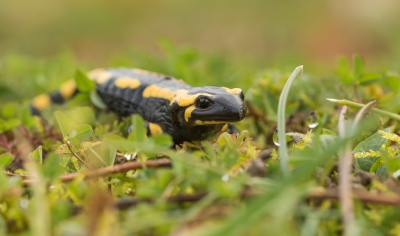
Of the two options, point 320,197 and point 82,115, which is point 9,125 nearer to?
point 82,115

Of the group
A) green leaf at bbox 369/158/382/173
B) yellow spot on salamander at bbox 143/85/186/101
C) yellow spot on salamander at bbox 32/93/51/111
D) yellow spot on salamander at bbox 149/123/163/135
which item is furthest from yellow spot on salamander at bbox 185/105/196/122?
yellow spot on salamander at bbox 32/93/51/111

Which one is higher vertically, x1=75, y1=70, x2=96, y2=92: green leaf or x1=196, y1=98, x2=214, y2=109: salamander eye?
x1=196, y1=98, x2=214, y2=109: salamander eye

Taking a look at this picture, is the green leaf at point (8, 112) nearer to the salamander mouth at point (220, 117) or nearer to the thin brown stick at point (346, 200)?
the salamander mouth at point (220, 117)

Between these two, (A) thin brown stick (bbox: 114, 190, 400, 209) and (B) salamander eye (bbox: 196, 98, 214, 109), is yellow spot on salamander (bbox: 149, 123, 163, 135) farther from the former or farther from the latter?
(A) thin brown stick (bbox: 114, 190, 400, 209)

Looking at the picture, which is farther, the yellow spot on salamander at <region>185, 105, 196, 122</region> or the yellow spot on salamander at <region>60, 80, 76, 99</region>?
the yellow spot on salamander at <region>60, 80, 76, 99</region>

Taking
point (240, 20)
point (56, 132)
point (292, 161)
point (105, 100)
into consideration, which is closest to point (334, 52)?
point (240, 20)
